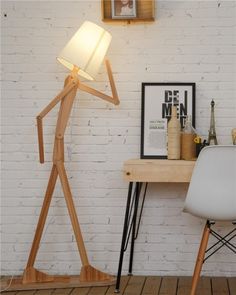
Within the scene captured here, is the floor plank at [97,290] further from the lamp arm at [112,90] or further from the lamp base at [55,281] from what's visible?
the lamp arm at [112,90]

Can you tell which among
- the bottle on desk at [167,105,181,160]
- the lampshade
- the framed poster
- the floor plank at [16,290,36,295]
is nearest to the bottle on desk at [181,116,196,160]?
the bottle on desk at [167,105,181,160]

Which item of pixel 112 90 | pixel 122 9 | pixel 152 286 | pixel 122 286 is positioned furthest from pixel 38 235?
pixel 122 9

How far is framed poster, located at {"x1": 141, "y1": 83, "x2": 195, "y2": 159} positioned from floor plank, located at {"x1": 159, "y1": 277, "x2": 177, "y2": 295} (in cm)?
85

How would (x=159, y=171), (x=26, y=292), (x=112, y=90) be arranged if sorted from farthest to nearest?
(x=112, y=90) < (x=26, y=292) < (x=159, y=171)

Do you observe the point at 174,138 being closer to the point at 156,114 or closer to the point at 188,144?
the point at 188,144

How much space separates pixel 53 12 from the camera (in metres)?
3.83

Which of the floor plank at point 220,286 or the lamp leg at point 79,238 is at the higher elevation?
the lamp leg at point 79,238

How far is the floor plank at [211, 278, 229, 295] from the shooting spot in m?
3.37

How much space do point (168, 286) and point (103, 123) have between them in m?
1.20

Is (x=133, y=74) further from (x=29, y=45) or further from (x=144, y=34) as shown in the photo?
(x=29, y=45)

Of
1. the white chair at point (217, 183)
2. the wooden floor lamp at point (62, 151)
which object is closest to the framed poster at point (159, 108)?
the wooden floor lamp at point (62, 151)

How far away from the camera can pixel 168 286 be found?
351cm

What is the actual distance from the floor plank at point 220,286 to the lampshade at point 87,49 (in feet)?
5.12

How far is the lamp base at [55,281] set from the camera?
347 centimetres
